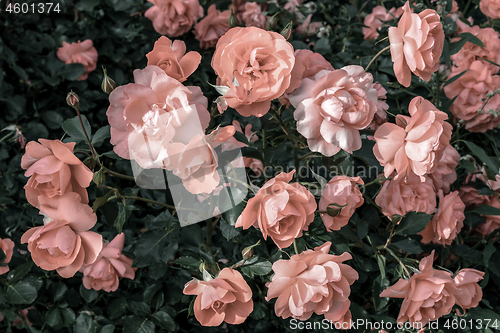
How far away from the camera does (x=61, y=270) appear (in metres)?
0.74

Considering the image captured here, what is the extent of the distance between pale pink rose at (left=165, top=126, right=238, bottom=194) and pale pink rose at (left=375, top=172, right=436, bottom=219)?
44 cm

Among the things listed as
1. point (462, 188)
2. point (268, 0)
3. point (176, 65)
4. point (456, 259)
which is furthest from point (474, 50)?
point (176, 65)

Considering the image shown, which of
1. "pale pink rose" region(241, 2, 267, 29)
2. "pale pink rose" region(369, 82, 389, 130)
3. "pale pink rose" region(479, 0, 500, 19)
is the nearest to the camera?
"pale pink rose" region(369, 82, 389, 130)

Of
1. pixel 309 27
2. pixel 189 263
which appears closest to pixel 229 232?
pixel 189 263

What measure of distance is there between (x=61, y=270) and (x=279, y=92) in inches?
20.3

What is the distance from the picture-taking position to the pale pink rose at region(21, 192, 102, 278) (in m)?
0.71

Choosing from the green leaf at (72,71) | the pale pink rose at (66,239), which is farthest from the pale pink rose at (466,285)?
the green leaf at (72,71)

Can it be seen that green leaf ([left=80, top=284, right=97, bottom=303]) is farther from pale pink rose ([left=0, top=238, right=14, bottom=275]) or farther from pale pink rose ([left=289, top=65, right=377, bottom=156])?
pale pink rose ([left=289, top=65, right=377, bottom=156])

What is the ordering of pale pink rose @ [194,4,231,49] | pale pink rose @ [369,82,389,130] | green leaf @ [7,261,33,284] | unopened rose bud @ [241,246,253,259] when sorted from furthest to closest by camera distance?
pale pink rose @ [194,4,231,49] → green leaf @ [7,261,33,284] → pale pink rose @ [369,82,389,130] → unopened rose bud @ [241,246,253,259]

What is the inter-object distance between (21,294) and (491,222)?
4.43ft

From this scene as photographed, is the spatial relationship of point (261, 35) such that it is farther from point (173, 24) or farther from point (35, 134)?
point (35, 134)

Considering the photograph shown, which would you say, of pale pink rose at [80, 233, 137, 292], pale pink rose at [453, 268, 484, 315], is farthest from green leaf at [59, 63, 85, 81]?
pale pink rose at [453, 268, 484, 315]

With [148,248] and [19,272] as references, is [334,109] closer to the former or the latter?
[148,248]

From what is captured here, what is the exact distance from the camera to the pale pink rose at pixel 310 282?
73 centimetres
